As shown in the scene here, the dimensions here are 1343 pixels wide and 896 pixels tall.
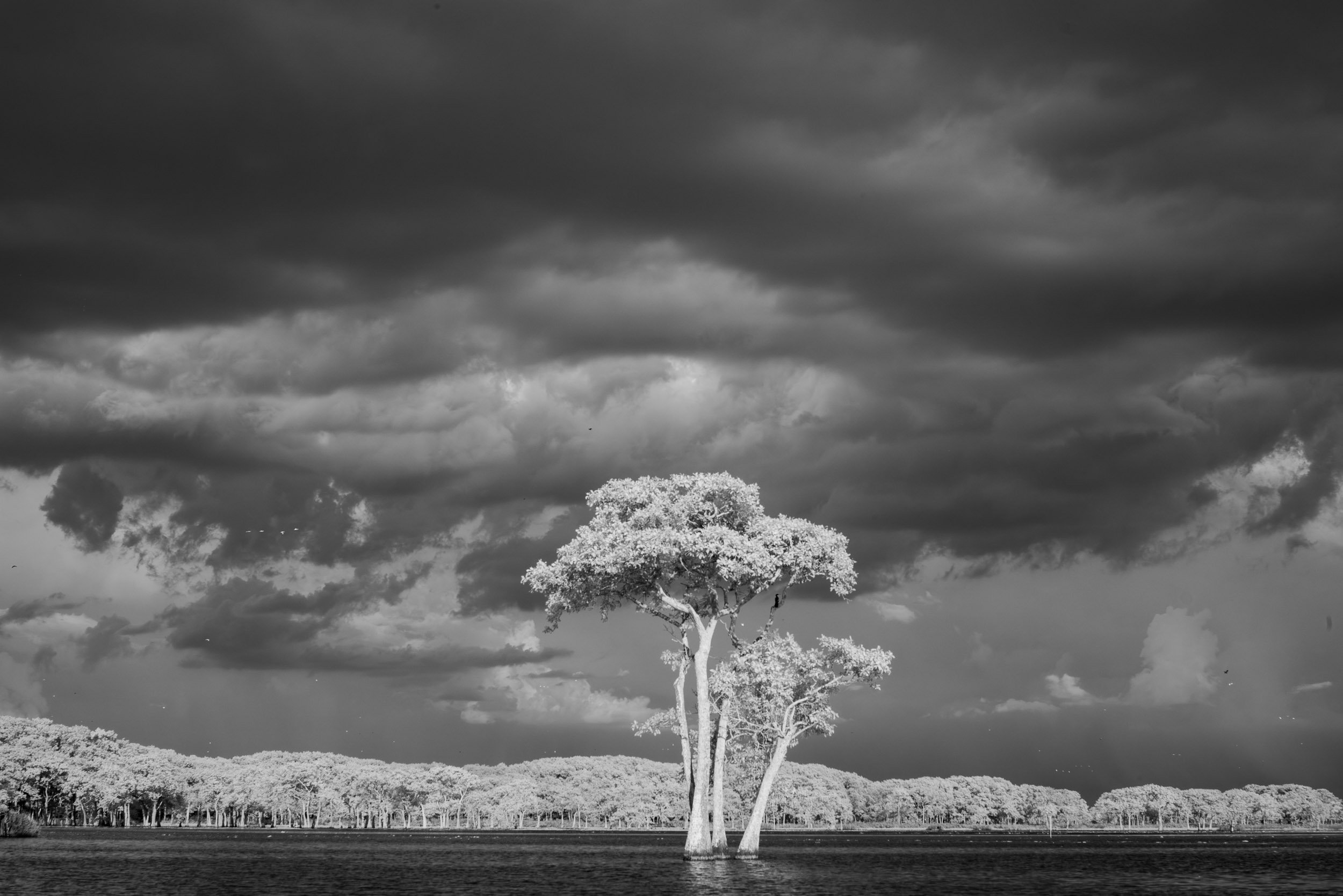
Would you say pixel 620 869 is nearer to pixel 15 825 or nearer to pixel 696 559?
pixel 696 559

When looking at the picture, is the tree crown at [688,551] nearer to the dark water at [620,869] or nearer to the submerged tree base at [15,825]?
the dark water at [620,869]

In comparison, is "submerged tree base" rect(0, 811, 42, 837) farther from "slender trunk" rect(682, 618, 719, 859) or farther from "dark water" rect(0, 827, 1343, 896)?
"slender trunk" rect(682, 618, 719, 859)

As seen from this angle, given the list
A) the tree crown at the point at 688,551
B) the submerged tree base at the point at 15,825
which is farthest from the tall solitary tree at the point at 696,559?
the submerged tree base at the point at 15,825

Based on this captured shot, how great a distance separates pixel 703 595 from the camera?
62562 mm

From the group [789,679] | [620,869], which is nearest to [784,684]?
[789,679]

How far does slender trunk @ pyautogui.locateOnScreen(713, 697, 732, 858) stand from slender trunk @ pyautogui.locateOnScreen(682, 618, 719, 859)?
1.67 feet

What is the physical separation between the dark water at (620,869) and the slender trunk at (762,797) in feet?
3.35

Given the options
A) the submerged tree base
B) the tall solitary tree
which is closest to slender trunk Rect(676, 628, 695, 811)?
the tall solitary tree

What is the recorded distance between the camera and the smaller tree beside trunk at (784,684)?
6053cm

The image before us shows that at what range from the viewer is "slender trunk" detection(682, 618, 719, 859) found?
2382 inches

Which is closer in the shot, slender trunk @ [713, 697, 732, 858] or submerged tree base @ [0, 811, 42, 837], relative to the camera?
slender trunk @ [713, 697, 732, 858]

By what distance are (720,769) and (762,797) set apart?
10.6 ft

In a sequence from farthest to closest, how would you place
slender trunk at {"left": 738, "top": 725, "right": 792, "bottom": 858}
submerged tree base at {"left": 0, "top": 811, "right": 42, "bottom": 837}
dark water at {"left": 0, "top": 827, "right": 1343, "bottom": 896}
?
1. submerged tree base at {"left": 0, "top": 811, "right": 42, "bottom": 837}
2. slender trunk at {"left": 738, "top": 725, "right": 792, "bottom": 858}
3. dark water at {"left": 0, "top": 827, "right": 1343, "bottom": 896}

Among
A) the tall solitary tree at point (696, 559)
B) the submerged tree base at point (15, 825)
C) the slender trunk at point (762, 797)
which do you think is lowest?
the submerged tree base at point (15, 825)
